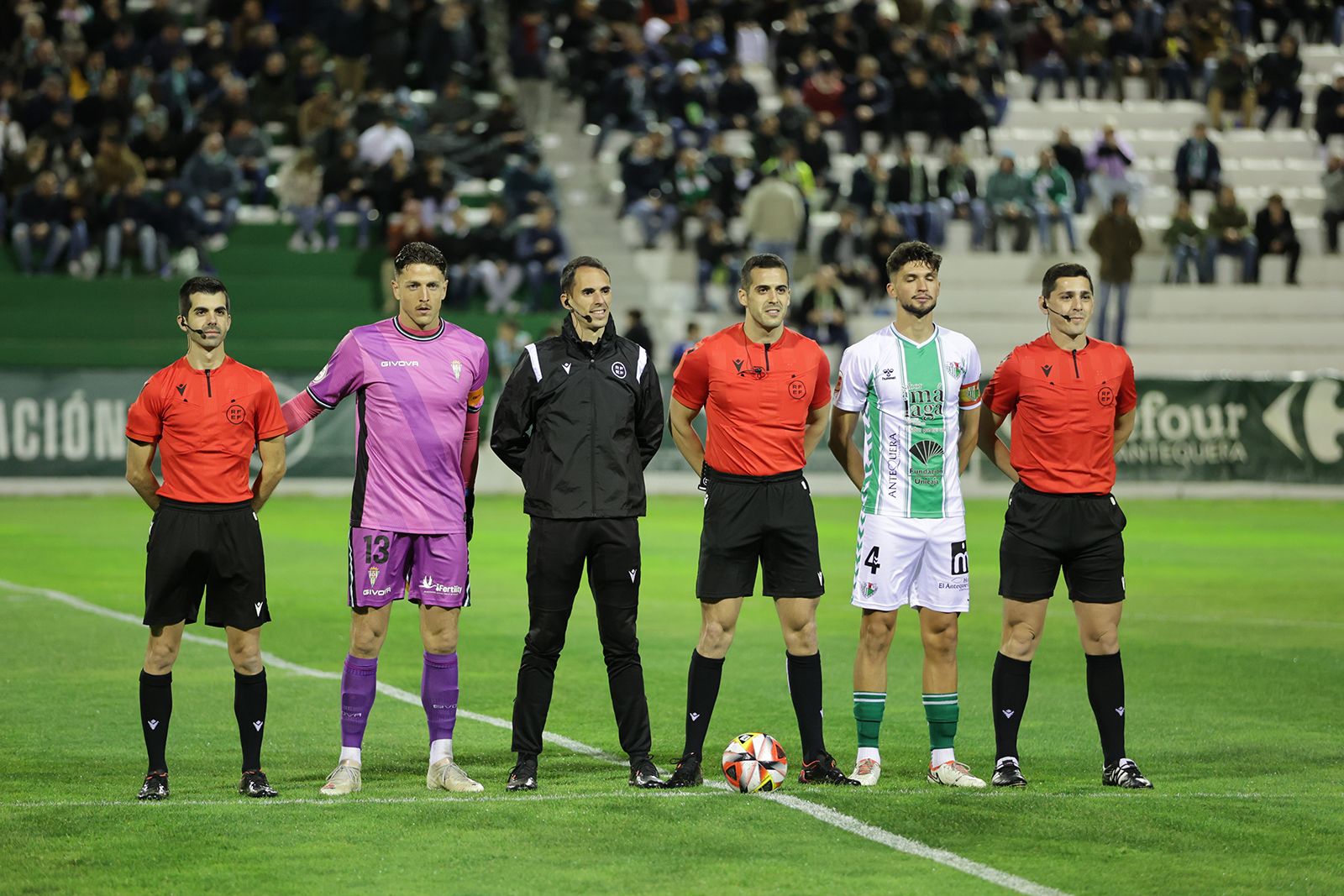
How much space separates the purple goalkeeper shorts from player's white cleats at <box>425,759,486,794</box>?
740mm

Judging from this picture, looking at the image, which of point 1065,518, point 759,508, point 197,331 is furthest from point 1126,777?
point 197,331

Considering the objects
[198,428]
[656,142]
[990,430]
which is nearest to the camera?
[198,428]

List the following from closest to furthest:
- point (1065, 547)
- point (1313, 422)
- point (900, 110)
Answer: point (1065, 547)
point (1313, 422)
point (900, 110)

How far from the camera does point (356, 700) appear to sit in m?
8.47

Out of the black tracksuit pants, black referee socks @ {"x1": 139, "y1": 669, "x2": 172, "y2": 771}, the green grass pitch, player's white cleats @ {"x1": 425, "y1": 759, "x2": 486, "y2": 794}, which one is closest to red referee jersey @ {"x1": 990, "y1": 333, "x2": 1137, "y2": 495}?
the green grass pitch

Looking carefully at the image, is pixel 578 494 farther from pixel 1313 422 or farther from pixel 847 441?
pixel 1313 422

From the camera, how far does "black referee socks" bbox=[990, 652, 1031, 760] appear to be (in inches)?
337

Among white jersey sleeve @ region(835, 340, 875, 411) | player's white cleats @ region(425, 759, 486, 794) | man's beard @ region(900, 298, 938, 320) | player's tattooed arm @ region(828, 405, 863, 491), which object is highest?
man's beard @ region(900, 298, 938, 320)

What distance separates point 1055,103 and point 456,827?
31581 mm

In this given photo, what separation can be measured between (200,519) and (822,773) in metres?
3.08

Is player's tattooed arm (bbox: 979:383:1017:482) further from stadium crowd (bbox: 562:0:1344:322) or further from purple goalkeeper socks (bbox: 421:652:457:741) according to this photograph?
stadium crowd (bbox: 562:0:1344:322)

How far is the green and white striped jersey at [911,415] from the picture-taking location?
858cm

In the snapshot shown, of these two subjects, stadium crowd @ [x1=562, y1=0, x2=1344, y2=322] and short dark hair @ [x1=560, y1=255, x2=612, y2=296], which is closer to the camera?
short dark hair @ [x1=560, y1=255, x2=612, y2=296]

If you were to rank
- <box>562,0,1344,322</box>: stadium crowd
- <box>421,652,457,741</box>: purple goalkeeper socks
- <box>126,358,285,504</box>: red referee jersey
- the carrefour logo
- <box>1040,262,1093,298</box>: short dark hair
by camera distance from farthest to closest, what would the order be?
<box>562,0,1344,322</box>: stadium crowd, the carrefour logo, <box>1040,262,1093,298</box>: short dark hair, <box>421,652,457,741</box>: purple goalkeeper socks, <box>126,358,285,504</box>: red referee jersey
